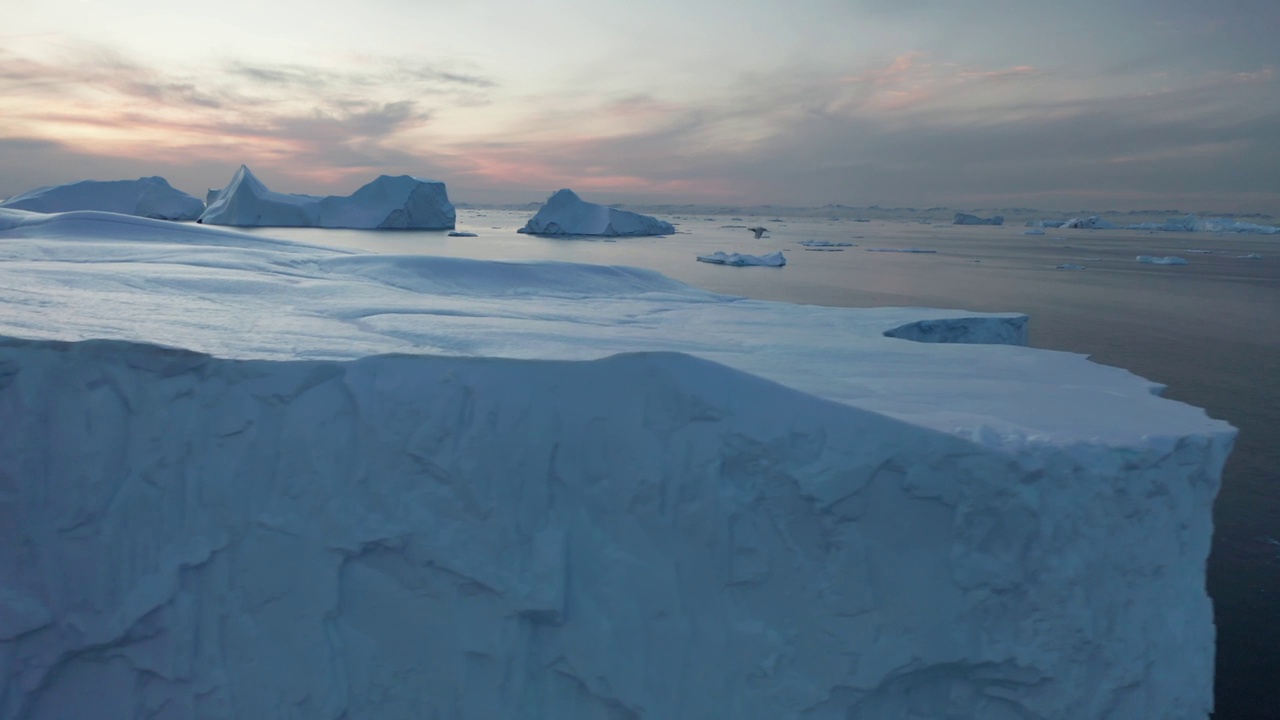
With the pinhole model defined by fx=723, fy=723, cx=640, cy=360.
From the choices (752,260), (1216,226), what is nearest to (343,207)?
(752,260)

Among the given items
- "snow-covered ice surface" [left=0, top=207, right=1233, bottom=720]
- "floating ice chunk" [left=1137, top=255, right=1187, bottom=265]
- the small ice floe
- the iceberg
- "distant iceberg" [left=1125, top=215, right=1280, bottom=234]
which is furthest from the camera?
"distant iceberg" [left=1125, top=215, right=1280, bottom=234]

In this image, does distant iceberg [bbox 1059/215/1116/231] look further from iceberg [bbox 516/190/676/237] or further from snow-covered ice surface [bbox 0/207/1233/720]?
snow-covered ice surface [bbox 0/207/1233/720]

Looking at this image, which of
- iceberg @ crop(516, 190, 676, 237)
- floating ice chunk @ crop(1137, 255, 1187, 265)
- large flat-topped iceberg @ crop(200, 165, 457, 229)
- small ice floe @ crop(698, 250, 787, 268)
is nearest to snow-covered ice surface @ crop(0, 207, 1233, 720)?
small ice floe @ crop(698, 250, 787, 268)

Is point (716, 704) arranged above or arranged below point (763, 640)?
below

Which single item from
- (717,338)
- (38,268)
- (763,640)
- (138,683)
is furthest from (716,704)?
(38,268)

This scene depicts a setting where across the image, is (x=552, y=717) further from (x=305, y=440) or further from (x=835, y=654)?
(x=305, y=440)

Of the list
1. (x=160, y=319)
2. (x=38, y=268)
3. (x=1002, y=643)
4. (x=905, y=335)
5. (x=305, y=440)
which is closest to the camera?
(x=1002, y=643)

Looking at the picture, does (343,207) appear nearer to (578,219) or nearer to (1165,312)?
(578,219)
